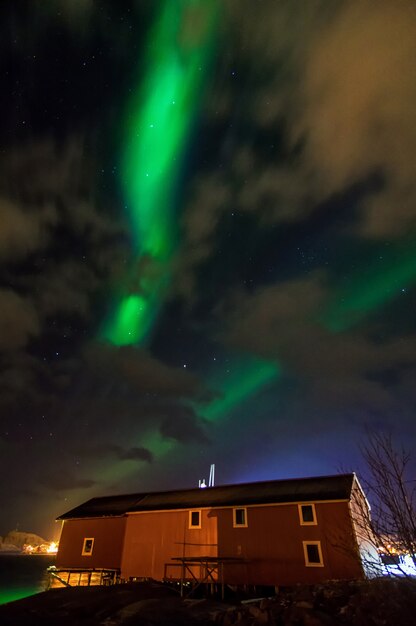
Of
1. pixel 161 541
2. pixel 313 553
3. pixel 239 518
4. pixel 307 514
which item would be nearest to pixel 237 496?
Answer: pixel 239 518

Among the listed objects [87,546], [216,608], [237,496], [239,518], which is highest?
[237,496]

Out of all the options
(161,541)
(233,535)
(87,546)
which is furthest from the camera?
(87,546)

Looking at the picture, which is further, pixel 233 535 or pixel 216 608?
pixel 233 535

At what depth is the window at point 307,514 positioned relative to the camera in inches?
1001

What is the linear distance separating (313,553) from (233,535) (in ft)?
19.1

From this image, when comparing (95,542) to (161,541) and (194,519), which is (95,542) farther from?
(194,519)

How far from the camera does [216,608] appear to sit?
65.7 ft

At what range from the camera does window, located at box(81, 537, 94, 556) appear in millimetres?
35256

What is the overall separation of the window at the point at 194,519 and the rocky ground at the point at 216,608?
15.7ft

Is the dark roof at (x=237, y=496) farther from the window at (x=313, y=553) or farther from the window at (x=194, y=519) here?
the window at (x=313, y=553)

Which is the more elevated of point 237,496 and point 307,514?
point 237,496

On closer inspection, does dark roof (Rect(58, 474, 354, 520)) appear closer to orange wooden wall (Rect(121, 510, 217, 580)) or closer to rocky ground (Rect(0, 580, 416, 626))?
orange wooden wall (Rect(121, 510, 217, 580))

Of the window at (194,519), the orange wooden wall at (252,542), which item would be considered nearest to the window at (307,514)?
the orange wooden wall at (252,542)

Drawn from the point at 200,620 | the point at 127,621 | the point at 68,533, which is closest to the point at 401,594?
the point at 200,620
